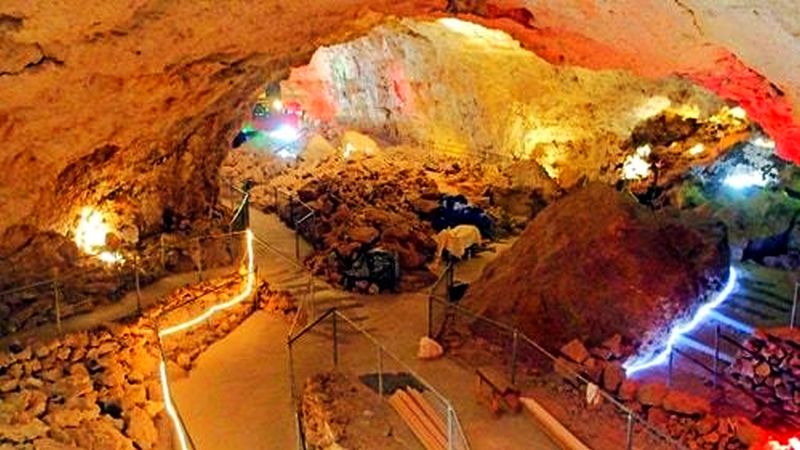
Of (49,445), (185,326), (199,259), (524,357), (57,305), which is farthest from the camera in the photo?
(199,259)

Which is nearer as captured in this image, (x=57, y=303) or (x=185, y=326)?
(x=57, y=303)

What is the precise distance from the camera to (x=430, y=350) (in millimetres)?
10453

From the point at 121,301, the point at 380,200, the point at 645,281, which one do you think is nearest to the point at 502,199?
the point at 380,200

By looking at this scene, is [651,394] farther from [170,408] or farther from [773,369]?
[170,408]

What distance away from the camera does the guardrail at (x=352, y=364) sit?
9.14 m

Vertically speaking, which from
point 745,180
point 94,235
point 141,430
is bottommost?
point 141,430

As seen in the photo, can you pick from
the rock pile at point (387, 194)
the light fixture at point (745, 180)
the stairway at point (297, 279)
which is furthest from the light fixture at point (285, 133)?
the light fixture at point (745, 180)

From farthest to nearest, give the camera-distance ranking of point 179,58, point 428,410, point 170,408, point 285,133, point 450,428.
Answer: point 285,133 < point 170,408 < point 179,58 < point 428,410 < point 450,428

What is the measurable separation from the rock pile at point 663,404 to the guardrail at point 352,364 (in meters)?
2.00

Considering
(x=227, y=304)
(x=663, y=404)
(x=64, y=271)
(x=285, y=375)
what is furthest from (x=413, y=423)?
(x=64, y=271)

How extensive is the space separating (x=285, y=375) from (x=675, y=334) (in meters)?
5.84

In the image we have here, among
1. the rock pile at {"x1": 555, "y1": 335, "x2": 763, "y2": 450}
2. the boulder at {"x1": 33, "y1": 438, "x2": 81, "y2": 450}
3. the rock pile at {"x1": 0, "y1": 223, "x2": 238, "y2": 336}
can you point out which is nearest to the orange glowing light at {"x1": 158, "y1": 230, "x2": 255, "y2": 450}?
the rock pile at {"x1": 0, "y1": 223, "x2": 238, "y2": 336}

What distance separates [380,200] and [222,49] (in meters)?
10.0

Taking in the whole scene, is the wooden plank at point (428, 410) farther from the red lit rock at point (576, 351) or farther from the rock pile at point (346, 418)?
the red lit rock at point (576, 351)
